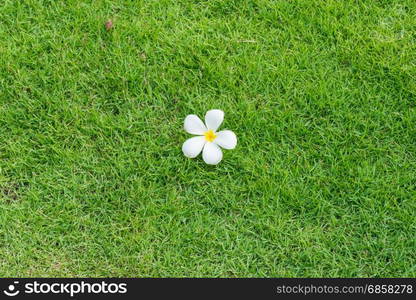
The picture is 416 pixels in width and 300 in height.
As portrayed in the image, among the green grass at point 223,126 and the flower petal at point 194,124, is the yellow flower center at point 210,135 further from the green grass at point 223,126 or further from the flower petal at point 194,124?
the green grass at point 223,126

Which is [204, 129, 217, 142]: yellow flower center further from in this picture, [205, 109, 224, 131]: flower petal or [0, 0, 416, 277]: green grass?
[0, 0, 416, 277]: green grass

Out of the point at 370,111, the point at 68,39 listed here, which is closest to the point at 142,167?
the point at 68,39

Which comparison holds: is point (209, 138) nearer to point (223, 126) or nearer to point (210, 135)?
point (210, 135)

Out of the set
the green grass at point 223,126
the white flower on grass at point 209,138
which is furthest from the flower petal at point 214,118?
the green grass at point 223,126

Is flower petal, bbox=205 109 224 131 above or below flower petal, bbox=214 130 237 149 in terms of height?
above

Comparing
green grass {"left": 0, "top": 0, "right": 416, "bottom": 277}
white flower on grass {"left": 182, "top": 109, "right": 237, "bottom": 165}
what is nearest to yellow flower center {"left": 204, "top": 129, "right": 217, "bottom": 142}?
white flower on grass {"left": 182, "top": 109, "right": 237, "bottom": 165}

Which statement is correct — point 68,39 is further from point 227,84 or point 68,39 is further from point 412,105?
point 412,105

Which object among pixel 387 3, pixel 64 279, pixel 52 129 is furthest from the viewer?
pixel 387 3
